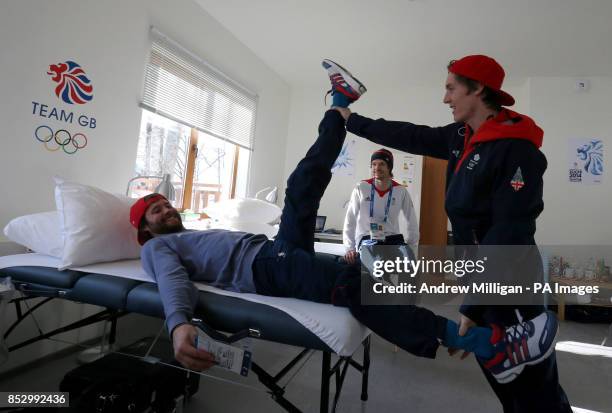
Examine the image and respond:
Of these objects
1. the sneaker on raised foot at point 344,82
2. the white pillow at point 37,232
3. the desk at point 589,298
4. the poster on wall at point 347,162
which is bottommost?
the desk at point 589,298

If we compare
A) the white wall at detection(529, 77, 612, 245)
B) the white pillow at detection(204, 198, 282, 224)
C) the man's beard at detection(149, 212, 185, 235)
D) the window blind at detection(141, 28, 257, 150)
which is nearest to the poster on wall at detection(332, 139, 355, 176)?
the window blind at detection(141, 28, 257, 150)

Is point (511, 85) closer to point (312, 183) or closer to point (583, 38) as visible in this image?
point (583, 38)

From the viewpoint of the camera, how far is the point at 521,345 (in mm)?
1030

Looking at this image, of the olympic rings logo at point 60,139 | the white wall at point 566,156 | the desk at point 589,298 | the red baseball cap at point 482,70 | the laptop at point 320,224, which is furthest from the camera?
the laptop at point 320,224

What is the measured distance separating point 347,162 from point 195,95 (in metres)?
2.42

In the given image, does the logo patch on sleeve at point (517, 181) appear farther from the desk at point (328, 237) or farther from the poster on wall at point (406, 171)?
the poster on wall at point (406, 171)

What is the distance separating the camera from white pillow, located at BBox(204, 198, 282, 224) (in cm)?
317

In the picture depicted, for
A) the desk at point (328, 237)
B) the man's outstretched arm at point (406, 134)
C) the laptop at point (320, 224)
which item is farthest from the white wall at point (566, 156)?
the man's outstretched arm at point (406, 134)

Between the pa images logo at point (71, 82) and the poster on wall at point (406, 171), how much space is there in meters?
3.45

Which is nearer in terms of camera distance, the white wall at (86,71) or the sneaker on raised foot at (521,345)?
the sneaker on raised foot at (521,345)

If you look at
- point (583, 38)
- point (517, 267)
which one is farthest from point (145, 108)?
point (583, 38)

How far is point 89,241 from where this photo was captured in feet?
5.45

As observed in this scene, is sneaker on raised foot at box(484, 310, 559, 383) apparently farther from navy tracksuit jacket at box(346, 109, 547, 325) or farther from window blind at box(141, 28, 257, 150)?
window blind at box(141, 28, 257, 150)

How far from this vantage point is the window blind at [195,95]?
2.93 meters
